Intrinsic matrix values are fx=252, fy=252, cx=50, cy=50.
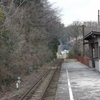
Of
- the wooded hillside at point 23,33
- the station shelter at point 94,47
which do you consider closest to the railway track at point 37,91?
the wooded hillside at point 23,33

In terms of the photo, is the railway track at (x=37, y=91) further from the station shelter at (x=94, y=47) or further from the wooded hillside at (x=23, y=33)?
the station shelter at (x=94, y=47)

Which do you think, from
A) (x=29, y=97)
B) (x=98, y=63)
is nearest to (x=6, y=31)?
(x=29, y=97)

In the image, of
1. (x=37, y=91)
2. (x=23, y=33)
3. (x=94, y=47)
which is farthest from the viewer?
(x=94, y=47)

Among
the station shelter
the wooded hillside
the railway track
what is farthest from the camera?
the station shelter

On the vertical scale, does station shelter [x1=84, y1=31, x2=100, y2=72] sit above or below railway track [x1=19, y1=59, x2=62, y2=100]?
above

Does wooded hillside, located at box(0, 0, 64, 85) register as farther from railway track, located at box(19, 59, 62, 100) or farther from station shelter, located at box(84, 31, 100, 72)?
station shelter, located at box(84, 31, 100, 72)

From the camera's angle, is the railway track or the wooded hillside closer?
the railway track

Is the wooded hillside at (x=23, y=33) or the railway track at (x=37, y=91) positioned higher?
the wooded hillside at (x=23, y=33)

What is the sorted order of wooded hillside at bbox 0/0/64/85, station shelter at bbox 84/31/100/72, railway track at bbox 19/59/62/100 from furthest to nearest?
station shelter at bbox 84/31/100/72
wooded hillside at bbox 0/0/64/85
railway track at bbox 19/59/62/100

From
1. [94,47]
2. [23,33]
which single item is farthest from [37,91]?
[94,47]

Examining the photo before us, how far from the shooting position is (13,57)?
16.7 m

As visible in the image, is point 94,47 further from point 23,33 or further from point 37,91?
point 37,91

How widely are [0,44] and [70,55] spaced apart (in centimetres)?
7234

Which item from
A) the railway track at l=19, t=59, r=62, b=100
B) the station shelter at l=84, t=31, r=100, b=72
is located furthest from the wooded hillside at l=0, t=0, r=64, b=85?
the station shelter at l=84, t=31, r=100, b=72
